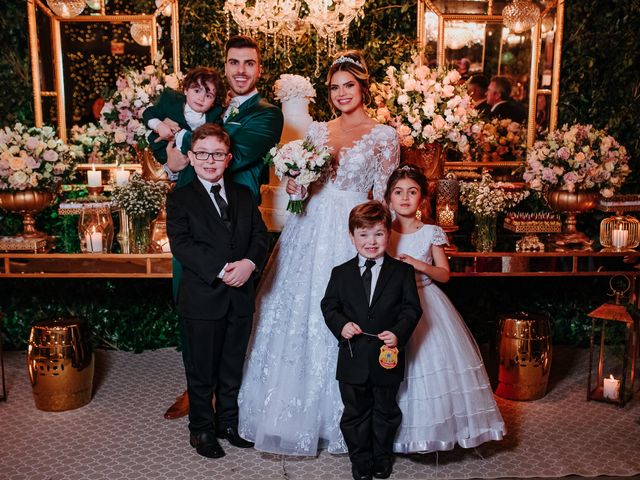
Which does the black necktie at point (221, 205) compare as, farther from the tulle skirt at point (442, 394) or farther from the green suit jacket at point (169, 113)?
the tulle skirt at point (442, 394)

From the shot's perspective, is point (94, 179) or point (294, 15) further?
point (94, 179)

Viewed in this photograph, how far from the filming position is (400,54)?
6.06 m

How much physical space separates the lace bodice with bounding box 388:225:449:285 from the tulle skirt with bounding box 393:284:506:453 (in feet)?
0.86

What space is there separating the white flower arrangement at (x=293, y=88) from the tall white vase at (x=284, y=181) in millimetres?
32

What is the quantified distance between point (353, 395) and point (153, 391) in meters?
2.05

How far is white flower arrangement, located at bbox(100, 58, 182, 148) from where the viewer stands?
5316 mm

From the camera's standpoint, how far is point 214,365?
4328mm

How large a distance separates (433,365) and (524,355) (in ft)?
3.97

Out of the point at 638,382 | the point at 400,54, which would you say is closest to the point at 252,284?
the point at 400,54

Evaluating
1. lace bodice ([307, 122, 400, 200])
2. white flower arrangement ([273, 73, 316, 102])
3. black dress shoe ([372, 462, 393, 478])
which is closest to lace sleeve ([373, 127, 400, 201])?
lace bodice ([307, 122, 400, 200])

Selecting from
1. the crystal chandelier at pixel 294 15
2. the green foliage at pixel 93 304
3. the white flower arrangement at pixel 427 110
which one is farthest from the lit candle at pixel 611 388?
the green foliage at pixel 93 304

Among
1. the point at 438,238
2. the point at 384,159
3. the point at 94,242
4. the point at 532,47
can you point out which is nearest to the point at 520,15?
the point at 532,47

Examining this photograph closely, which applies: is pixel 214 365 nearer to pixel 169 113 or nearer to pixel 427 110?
pixel 169 113

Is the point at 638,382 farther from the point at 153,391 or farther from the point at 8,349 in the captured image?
the point at 8,349
